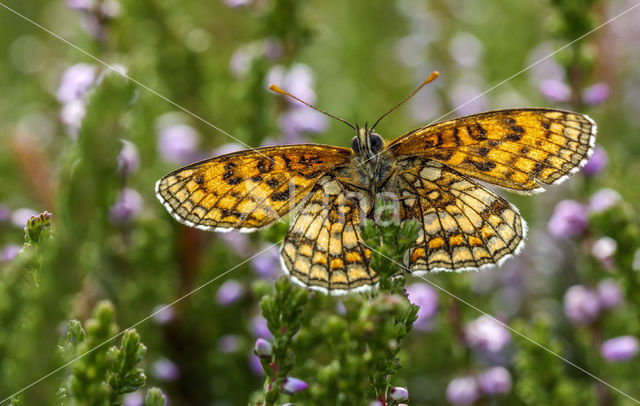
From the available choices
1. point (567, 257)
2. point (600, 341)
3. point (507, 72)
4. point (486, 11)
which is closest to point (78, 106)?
point (600, 341)

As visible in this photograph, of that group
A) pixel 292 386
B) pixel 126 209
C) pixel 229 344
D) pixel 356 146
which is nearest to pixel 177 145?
pixel 126 209

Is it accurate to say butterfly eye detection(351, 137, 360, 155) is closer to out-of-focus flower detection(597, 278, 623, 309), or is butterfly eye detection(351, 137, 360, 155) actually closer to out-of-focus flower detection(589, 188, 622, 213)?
out-of-focus flower detection(589, 188, 622, 213)

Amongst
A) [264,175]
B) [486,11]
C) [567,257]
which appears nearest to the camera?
[264,175]

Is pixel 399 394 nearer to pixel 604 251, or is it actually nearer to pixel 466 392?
pixel 466 392

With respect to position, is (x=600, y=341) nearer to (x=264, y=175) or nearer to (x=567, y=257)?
(x=567, y=257)

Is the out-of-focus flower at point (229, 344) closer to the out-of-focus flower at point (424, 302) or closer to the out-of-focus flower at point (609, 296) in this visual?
the out-of-focus flower at point (424, 302)
